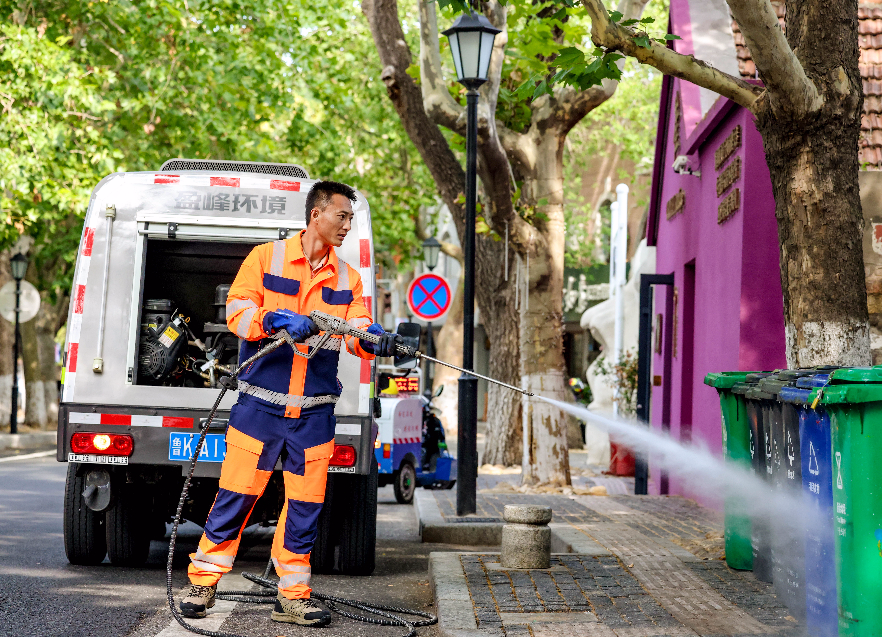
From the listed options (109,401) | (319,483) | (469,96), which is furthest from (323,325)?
(469,96)

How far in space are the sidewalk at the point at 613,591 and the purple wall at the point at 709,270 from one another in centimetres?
205

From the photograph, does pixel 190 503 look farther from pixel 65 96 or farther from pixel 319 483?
pixel 65 96

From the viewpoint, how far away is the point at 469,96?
1062cm

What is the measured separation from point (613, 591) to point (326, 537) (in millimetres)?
1949

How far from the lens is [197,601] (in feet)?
18.5

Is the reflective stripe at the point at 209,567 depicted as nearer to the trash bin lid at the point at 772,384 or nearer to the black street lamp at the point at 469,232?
the trash bin lid at the point at 772,384

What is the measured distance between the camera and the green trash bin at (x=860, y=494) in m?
4.58

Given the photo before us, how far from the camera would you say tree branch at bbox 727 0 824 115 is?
6250mm

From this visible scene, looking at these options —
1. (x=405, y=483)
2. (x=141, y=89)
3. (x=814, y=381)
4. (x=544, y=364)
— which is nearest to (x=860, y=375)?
(x=814, y=381)

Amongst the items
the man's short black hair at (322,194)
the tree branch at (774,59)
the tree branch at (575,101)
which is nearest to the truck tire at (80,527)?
the man's short black hair at (322,194)

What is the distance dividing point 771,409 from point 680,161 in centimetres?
721

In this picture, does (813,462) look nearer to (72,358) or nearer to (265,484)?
(265,484)

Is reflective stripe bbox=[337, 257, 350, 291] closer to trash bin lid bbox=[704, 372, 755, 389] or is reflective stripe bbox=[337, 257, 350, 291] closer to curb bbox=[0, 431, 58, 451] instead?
trash bin lid bbox=[704, 372, 755, 389]

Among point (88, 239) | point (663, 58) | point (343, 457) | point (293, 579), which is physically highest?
point (663, 58)
